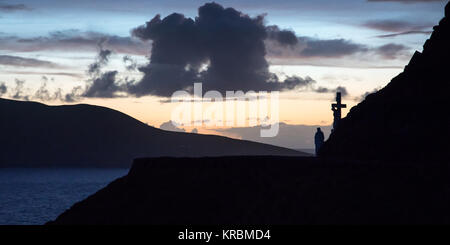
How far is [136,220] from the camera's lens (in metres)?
39.8

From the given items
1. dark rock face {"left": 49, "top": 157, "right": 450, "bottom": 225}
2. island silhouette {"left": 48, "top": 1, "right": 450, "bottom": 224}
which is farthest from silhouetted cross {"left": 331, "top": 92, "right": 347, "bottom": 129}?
dark rock face {"left": 49, "top": 157, "right": 450, "bottom": 225}

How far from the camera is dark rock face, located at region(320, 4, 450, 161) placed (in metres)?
44.2

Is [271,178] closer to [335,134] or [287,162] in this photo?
[287,162]

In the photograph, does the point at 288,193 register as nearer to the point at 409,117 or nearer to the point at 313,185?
the point at 313,185

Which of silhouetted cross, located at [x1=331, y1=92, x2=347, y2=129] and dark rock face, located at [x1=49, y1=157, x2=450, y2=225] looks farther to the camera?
silhouetted cross, located at [x1=331, y1=92, x2=347, y2=129]

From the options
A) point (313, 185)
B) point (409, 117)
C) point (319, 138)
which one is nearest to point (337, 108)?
point (319, 138)

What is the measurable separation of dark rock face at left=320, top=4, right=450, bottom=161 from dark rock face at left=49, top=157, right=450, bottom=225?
350 centimetres

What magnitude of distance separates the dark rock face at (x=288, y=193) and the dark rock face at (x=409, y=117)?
3.50 meters

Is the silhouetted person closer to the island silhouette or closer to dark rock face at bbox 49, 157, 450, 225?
the island silhouette

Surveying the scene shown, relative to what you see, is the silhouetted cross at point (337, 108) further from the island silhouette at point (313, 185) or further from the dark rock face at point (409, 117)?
the island silhouette at point (313, 185)

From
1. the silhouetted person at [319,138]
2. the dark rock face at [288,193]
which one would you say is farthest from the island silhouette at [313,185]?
the silhouetted person at [319,138]

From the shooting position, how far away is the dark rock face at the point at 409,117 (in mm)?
44188
